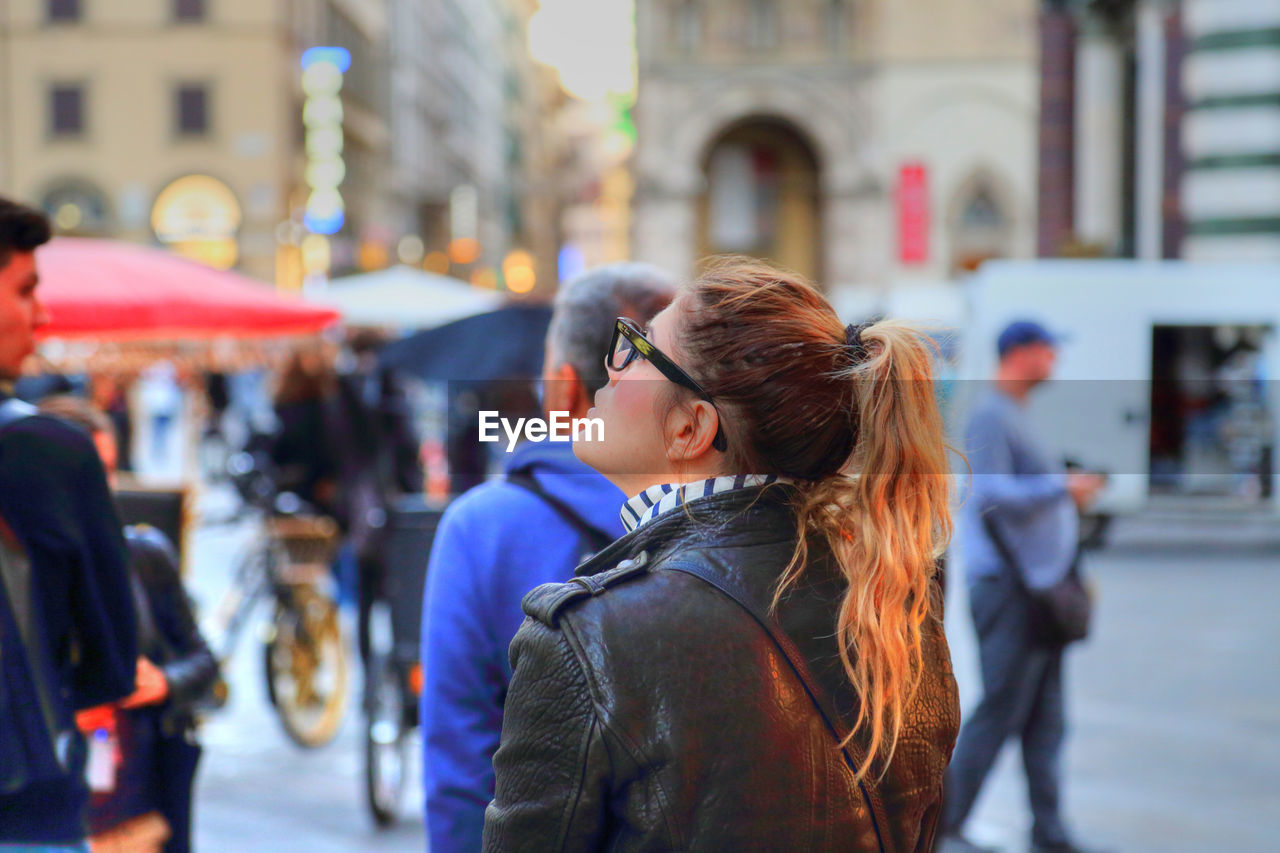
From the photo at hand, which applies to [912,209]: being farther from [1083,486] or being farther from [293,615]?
[1083,486]

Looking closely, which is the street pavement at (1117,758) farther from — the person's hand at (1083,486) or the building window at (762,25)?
the building window at (762,25)

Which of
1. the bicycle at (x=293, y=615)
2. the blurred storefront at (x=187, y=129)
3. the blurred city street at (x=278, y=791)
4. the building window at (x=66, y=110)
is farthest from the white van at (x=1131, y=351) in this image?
the building window at (x=66, y=110)

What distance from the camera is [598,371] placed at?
2531mm

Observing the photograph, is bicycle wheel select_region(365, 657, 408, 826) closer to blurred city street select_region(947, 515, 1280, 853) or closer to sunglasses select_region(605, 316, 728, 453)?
blurred city street select_region(947, 515, 1280, 853)

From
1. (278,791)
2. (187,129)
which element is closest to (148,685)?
(278,791)

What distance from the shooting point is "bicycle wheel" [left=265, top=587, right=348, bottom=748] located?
7434mm

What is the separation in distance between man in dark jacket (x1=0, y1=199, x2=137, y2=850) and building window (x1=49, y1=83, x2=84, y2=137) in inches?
1657

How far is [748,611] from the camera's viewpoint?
4.88ft

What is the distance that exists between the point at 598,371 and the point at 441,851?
88cm

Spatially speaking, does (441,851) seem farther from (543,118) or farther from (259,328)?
(543,118)

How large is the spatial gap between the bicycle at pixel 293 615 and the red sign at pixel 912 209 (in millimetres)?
31561

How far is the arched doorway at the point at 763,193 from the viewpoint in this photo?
145ft

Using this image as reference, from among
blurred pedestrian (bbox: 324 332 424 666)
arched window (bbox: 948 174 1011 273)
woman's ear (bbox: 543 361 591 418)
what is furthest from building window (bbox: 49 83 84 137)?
woman's ear (bbox: 543 361 591 418)

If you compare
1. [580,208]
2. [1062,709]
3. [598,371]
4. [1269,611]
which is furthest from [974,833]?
[580,208]
